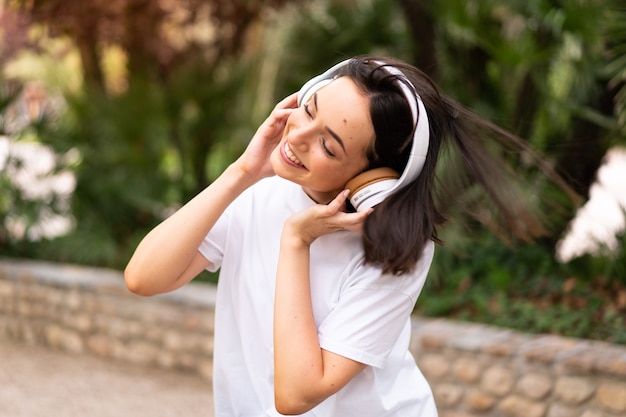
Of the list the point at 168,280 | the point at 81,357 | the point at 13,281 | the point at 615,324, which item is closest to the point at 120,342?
the point at 81,357

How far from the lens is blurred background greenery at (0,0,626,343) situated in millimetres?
5426

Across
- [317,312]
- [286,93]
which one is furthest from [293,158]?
[286,93]

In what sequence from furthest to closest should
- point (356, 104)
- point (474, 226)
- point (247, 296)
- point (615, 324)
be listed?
point (474, 226) < point (615, 324) < point (247, 296) < point (356, 104)

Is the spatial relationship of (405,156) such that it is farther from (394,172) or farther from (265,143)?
(265,143)

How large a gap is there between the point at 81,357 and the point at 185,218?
4.91 metres

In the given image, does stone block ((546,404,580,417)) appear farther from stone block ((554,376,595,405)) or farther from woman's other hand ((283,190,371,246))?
woman's other hand ((283,190,371,246))

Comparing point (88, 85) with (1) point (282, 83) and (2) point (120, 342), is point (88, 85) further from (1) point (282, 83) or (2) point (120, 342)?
(2) point (120, 342)

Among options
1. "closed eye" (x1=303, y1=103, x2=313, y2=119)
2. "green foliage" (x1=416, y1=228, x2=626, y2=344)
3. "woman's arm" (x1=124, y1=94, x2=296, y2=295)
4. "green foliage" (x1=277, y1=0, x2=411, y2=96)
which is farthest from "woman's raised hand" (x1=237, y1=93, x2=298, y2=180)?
"green foliage" (x1=277, y1=0, x2=411, y2=96)

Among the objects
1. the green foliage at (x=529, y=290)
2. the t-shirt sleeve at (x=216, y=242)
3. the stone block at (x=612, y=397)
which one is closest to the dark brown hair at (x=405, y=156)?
the t-shirt sleeve at (x=216, y=242)

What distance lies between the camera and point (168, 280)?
6.24 ft

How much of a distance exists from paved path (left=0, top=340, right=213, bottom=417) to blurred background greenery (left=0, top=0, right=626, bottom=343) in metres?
0.96

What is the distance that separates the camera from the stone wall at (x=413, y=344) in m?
4.30

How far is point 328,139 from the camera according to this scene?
66.5 inches

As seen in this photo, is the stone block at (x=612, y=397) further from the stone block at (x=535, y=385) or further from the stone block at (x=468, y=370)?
the stone block at (x=468, y=370)
